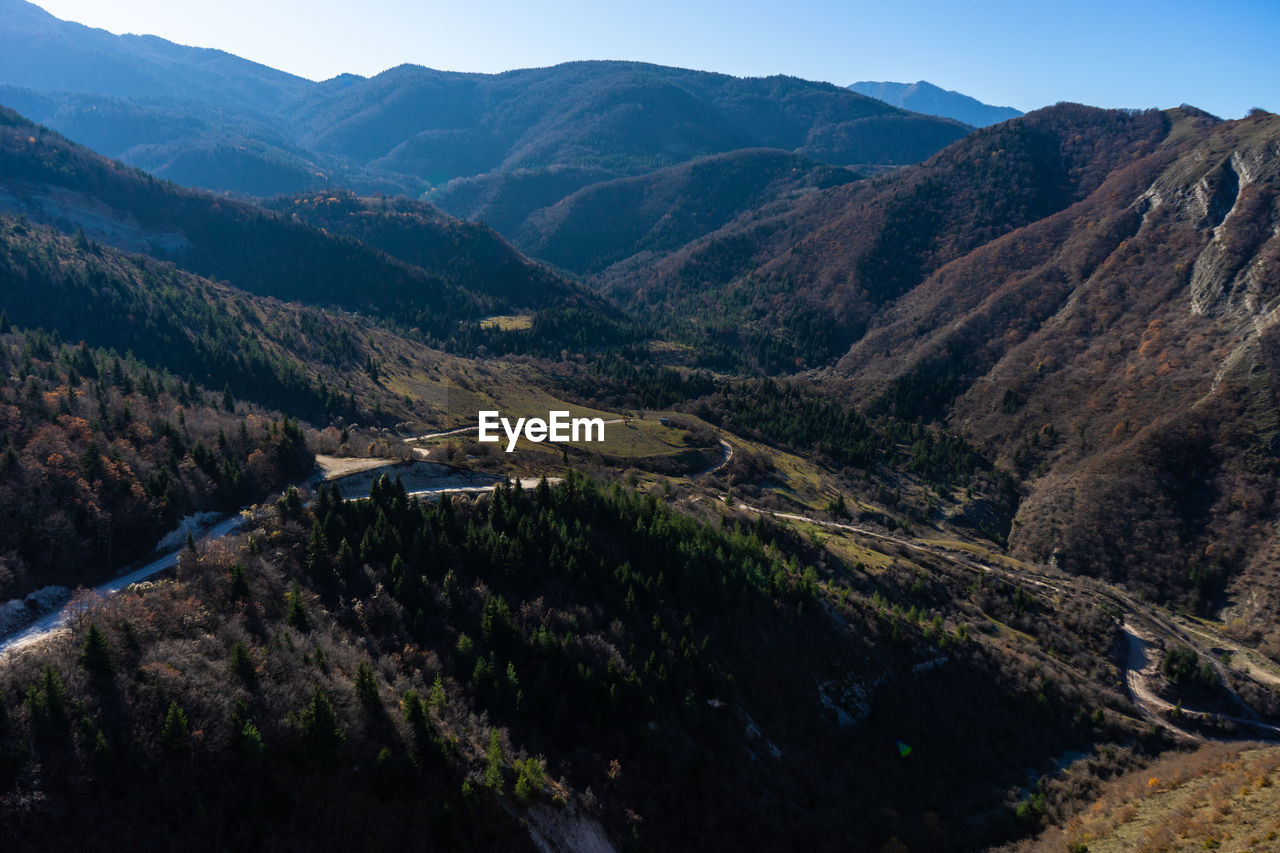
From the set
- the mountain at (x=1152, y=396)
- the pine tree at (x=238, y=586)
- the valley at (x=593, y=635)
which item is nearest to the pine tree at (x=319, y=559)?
the valley at (x=593, y=635)

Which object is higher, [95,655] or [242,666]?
[95,655]

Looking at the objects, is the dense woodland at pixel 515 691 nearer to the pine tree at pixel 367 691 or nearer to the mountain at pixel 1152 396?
the pine tree at pixel 367 691

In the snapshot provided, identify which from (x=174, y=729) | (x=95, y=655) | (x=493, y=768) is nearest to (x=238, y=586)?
(x=95, y=655)

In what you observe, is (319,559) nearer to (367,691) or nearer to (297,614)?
(297,614)

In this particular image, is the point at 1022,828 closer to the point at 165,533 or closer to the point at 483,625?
the point at 483,625

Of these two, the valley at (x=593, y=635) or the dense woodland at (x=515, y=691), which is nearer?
the dense woodland at (x=515, y=691)

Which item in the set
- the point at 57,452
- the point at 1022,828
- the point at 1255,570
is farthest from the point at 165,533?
the point at 1255,570

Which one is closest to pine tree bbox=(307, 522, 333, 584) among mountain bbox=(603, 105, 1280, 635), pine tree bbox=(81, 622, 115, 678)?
pine tree bbox=(81, 622, 115, 678)

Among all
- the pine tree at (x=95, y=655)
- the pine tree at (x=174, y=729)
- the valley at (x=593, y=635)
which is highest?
the pine tree at (x=95, y=655)

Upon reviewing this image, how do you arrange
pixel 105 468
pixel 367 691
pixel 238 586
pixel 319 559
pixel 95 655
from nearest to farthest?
pixel 95 655, pixel 367 691, pixel 238 586, pixel 319 559, pixel 105 468
